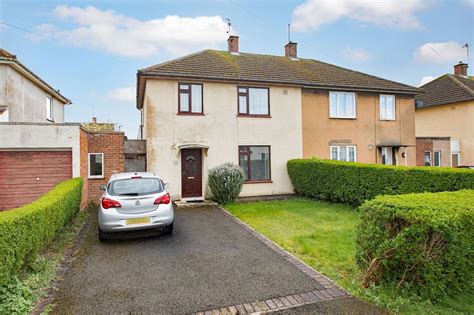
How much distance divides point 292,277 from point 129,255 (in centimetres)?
345

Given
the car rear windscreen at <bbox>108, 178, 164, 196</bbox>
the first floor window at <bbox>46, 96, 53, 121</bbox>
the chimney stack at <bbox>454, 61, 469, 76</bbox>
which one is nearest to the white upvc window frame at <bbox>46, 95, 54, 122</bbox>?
the first floor window at <bbox>46, 96, 53, 121</bbox>

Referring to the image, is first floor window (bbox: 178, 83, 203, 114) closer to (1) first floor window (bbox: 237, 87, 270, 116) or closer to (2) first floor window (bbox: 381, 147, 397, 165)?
(1) first floor window (bbox: 237, 87, 270, 116)

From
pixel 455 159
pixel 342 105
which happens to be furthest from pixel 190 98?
pixel 455 159

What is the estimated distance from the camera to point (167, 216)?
7055 millimetres

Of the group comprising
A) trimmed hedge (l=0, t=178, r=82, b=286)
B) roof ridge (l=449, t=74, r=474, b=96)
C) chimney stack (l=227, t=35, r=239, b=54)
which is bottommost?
trimmed hedge (l=0, t=178, r=82, b=286)

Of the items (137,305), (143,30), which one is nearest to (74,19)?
(143,30)

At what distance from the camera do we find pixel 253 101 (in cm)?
1395

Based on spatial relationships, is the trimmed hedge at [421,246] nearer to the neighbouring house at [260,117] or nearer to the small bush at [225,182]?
the small bush at [225,182]

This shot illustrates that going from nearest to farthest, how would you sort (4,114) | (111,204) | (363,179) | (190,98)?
(111,204) < (363,179) < (4,114) < (190,98)

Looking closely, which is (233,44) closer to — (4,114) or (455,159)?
(4,114)

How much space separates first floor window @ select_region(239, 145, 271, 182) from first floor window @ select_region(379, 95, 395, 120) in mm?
7342

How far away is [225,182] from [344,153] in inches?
289

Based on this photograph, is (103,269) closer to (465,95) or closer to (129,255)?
(129,255)

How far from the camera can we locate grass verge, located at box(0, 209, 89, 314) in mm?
3770
